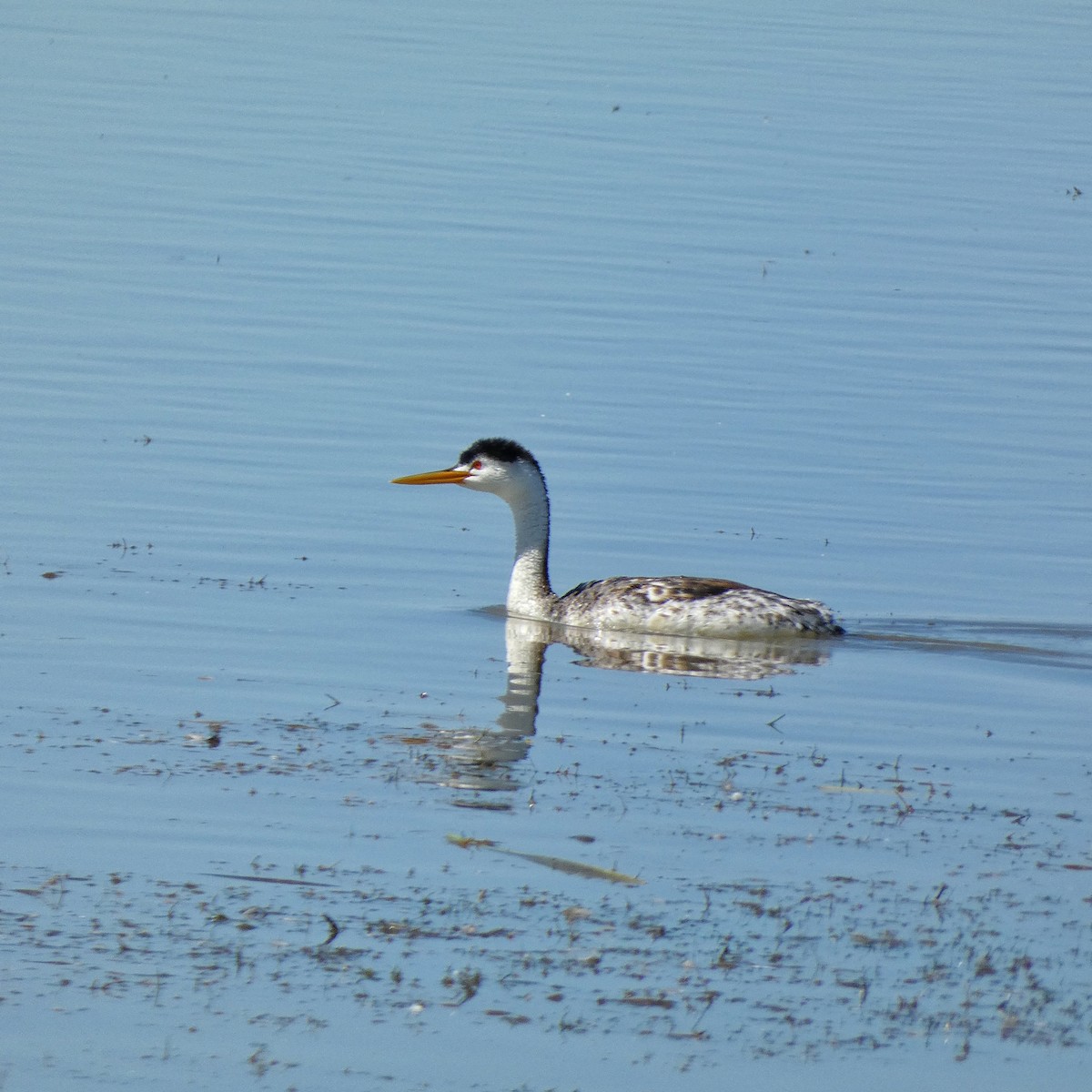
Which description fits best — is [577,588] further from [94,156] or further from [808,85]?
[808,85]

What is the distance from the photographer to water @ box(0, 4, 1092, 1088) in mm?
8742

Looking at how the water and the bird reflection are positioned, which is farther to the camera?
the bird reflection

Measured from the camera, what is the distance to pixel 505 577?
689 inches

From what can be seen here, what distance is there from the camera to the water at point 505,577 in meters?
8.74

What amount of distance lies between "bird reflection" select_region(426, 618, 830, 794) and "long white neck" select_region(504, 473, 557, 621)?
150mm

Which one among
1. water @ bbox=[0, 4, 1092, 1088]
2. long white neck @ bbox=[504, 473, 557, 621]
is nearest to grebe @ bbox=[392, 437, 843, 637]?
long white neck @ bbox=[504, 473, 557, 621]

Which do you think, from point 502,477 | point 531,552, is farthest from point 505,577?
point 502,477

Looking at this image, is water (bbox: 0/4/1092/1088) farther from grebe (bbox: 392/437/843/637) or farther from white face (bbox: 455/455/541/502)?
white face (bbox: 455/455/541/502)

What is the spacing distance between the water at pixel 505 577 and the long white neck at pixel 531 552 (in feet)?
1.27

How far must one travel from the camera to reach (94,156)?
32.5 meters

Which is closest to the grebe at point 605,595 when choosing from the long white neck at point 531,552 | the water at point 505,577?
the long white neck at point 531,552

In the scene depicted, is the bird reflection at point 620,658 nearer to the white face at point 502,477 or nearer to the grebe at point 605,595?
the grebe at point 605,595

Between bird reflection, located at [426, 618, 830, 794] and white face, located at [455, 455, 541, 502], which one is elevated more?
white face, located at [455, 455, 541, 502]

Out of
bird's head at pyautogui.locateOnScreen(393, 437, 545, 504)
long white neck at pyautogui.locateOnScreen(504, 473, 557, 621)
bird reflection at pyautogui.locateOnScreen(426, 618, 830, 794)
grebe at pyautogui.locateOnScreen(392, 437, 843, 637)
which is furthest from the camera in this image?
bird's head at pyautogui.locateOnScreen(393, 437, 545, 504)
